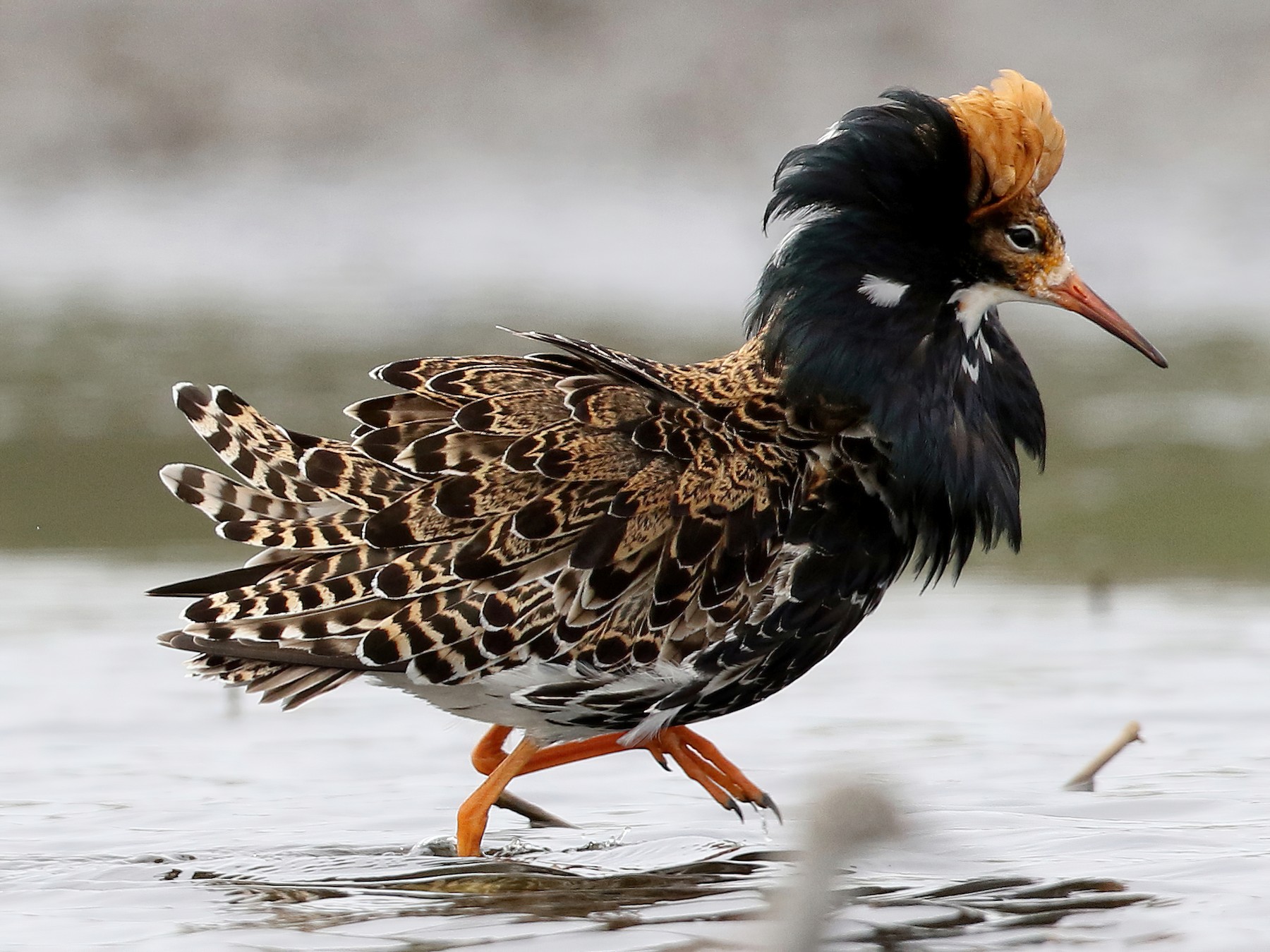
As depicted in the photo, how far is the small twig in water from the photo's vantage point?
8.38 metres

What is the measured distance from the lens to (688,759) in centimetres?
820

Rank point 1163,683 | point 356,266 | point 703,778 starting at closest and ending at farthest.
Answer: point 703,778 → point 1163,683 → point 356,266

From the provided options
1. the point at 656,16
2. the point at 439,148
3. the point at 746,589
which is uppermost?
the point at 656,16

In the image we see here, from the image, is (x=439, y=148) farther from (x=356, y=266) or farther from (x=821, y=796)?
(x=821, y=796)

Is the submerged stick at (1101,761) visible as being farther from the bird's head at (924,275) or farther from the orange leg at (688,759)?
the orange leg at (688,759)

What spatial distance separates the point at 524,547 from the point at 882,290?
163 centimetres

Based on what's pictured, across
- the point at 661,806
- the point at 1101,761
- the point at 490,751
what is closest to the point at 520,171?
the point at 661,806

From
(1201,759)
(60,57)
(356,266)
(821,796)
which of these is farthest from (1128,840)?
(60,57)

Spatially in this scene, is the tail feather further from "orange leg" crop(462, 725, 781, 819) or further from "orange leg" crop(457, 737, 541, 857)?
"orange leg" crop(462, 725, 781, 819)

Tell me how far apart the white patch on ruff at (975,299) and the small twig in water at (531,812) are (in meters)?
2.50

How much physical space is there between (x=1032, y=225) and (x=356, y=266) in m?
17.8

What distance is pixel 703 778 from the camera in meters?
8.18

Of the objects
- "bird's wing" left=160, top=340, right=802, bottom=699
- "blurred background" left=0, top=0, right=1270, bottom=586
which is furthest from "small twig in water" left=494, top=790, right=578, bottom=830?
"blurred background" left=0, top=0, right=1270, bottom=586

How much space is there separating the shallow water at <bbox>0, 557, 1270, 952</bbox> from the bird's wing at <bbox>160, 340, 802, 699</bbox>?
0.81 meters
